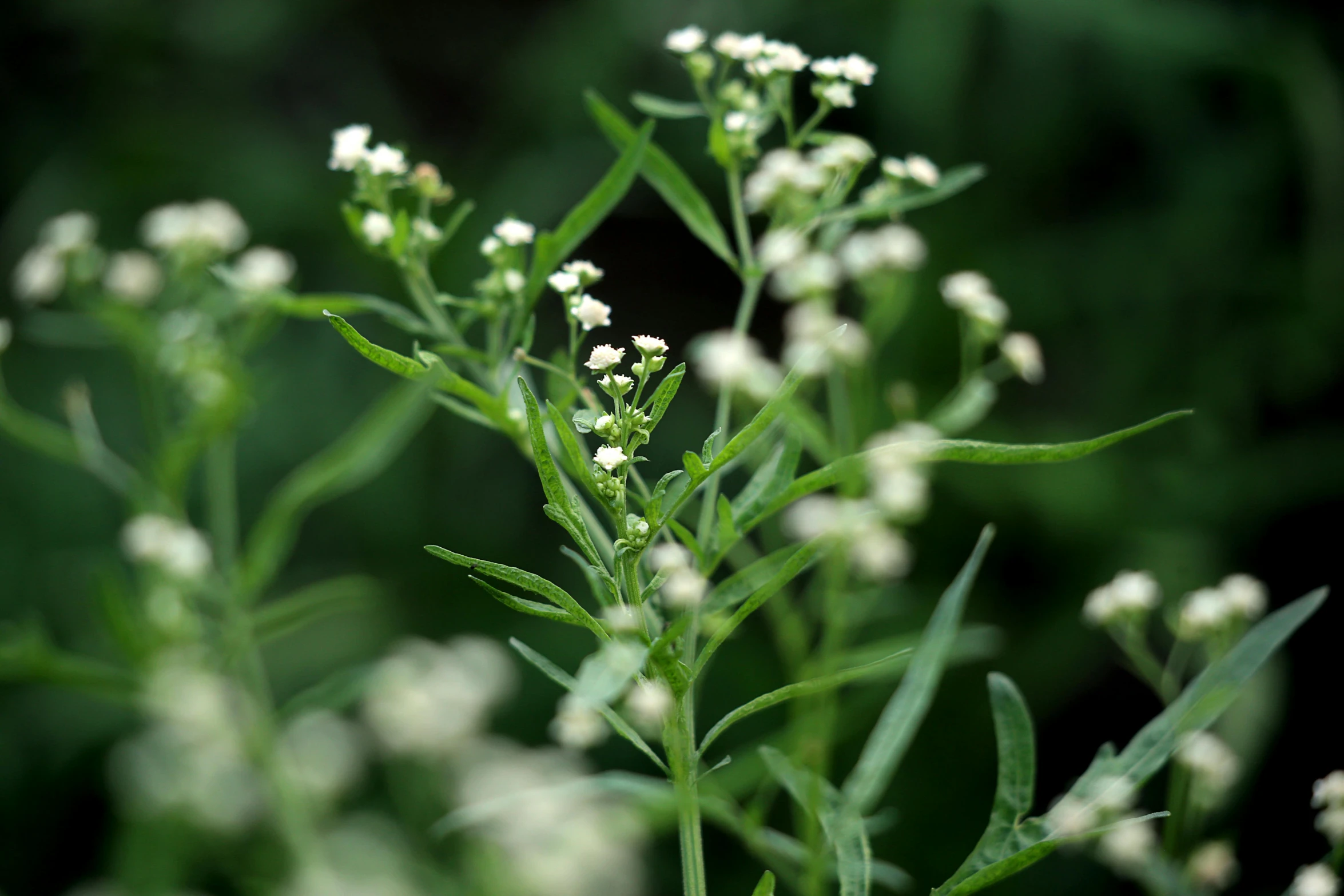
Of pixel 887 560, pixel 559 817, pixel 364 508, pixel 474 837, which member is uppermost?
pixel 887 560

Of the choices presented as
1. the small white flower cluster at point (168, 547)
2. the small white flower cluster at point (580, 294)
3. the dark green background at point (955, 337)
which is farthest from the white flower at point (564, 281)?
the dark green background at point (955, 337)

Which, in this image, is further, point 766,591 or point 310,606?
point 310,606

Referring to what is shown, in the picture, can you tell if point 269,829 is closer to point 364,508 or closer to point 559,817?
point 559,817

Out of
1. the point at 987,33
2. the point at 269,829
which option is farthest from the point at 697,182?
the point at 269,829

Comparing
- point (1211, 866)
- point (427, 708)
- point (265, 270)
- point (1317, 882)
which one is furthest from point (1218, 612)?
point (265, 270)

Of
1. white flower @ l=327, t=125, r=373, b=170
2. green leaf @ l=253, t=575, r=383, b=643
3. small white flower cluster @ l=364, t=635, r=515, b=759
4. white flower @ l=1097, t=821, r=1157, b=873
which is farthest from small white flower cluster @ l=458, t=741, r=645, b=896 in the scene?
white flower @ l=327, t=125, r=373, b=170

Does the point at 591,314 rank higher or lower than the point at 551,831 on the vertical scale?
higher

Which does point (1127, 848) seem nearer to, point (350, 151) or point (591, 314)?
point (591, 314)

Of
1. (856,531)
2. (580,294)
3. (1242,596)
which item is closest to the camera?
(856,531)
